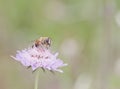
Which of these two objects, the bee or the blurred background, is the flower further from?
the blurred background

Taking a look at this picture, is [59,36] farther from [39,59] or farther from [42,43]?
[39,59]

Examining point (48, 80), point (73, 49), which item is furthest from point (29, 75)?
point (73, 49)

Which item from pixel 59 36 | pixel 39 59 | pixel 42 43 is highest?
pixel 59 36

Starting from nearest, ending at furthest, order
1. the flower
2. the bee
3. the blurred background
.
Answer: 1. the flower
2. the bee
3. the blurred background

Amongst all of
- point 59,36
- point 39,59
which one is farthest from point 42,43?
point 59,36

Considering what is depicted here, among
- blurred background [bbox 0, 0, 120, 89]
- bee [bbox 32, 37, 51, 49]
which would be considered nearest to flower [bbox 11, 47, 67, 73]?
bee [bbox 32, 37, 51, 49]
